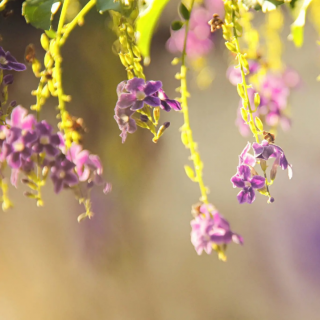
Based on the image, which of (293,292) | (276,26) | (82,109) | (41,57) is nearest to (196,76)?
(276,26)

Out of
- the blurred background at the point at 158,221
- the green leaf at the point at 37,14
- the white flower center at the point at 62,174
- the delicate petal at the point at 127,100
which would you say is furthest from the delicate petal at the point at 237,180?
the green leaf at the point at 37,14

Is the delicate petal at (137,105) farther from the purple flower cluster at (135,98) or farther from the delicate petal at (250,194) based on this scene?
the delicate petal at (250,194)

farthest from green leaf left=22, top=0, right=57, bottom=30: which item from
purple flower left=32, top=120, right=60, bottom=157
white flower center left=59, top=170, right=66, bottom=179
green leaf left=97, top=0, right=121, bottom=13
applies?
white flower center left=59, top=170, right=66, bottom=179

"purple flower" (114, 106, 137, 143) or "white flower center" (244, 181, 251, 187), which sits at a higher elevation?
"purple flower" (114, 106, 137, 143)

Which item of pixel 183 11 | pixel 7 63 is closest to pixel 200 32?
pixel 183 11

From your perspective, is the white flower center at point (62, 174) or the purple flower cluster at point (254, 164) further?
the white flower center at point (62, 174)

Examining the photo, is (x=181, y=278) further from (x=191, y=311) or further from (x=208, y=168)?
(x=208, y=168)

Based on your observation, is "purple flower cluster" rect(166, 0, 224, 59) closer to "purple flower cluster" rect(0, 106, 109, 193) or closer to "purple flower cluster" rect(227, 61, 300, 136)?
"purple flower cluster" rect(227, 61, 300, 136)

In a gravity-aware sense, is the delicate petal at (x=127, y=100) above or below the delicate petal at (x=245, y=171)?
above
